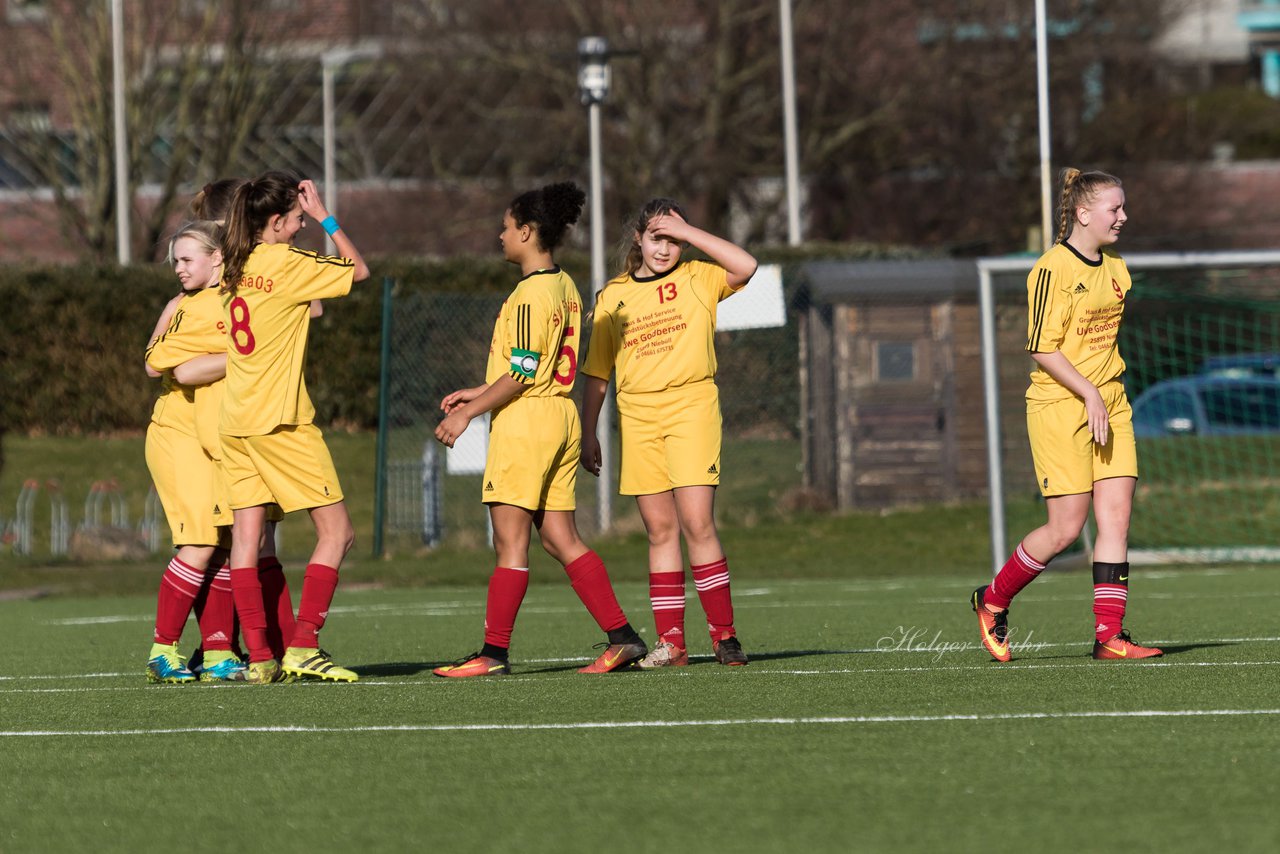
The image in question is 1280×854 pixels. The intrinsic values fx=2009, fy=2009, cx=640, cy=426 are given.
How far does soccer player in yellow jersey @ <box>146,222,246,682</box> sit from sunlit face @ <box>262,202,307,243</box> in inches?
17.2

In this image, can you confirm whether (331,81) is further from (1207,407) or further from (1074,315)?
(1074,315)

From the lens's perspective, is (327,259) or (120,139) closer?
(327,259)

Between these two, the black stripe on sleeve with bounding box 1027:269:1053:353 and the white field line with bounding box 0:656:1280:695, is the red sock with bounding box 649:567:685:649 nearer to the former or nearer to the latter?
the white field line with bounding box 0:656:1280:695

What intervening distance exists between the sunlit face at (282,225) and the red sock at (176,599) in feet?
4.61

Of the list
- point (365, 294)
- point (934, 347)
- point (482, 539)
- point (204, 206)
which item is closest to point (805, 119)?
point (365, 294)

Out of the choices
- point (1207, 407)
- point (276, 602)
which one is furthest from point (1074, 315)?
point (1207, 407)

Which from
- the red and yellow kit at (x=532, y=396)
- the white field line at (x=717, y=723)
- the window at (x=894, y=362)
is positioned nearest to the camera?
the white field line at (x=717, y=723)

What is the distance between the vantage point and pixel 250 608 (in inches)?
312

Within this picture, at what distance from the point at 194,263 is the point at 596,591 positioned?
215cm

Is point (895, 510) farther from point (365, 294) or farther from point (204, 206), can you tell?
point (204, 206)

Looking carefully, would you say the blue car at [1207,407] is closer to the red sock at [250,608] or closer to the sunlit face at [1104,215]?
the sunlit face at [1104,215]

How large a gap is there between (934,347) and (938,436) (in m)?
0.98

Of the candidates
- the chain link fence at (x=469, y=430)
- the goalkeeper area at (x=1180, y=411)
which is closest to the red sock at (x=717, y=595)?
the goalkeeper area at (x=1180, y=411)

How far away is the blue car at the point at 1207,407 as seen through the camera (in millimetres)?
21281
